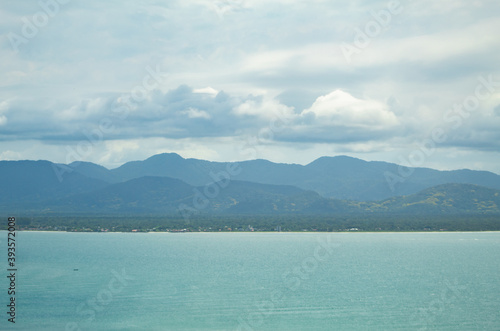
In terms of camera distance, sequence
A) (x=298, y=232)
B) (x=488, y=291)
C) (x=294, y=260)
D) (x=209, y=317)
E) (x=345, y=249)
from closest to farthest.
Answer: (x=209, y=317) < (x=488, y=291) < (x=294, y=260) < (x=345, y=249) < (x=298, y=232)

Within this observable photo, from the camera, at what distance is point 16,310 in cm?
5078

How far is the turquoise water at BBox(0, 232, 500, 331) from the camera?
47344mm

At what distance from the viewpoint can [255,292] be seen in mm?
61344

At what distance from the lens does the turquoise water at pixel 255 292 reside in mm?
47344

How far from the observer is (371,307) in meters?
53.4

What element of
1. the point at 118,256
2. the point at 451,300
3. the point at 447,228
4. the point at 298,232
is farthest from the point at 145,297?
the point at 447,228

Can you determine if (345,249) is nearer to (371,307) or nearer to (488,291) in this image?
(488,291)

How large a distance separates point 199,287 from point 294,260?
3465cm

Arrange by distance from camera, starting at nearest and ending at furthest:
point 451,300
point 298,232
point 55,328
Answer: point 55,328 → point 451,300 → point 298,232

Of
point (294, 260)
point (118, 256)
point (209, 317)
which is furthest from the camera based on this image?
point (118, 256)

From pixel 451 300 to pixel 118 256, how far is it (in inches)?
2669

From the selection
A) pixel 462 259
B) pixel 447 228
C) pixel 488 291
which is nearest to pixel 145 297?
pixel 488 291

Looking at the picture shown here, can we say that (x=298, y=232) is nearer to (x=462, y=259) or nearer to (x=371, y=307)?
(x=462, y=259)

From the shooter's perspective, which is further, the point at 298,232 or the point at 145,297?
the point at 298,232
